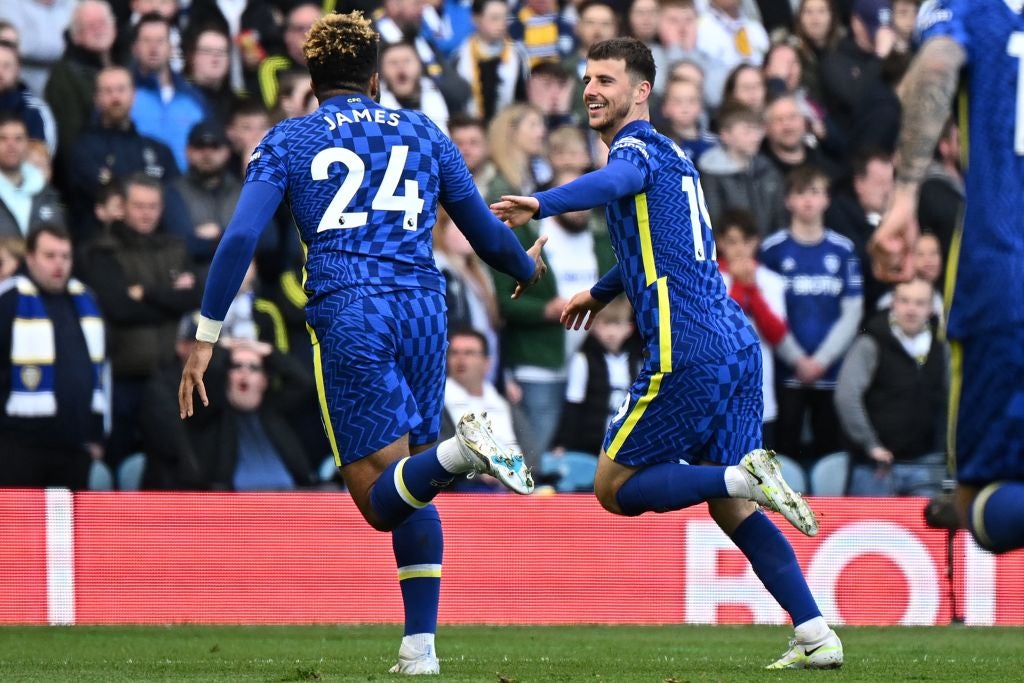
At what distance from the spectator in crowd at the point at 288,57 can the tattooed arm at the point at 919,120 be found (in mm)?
8003

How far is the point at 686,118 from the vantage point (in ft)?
42.1

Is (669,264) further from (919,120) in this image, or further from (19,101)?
(19,101)

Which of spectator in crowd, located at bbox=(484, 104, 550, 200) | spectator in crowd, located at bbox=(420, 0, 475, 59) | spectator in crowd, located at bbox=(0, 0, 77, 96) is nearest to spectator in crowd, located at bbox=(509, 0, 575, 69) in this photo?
spectator in crowd, located at bbox=(420, 0, 475, 59)

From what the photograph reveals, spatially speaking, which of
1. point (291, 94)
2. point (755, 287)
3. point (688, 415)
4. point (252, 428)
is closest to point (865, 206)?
point (755, 287)

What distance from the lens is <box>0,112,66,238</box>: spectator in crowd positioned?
11250mm

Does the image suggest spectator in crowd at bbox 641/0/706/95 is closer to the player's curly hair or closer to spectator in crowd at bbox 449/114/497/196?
spectator in crowd at bbox 449/114/497/196

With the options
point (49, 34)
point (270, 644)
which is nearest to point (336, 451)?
point (270, 644)

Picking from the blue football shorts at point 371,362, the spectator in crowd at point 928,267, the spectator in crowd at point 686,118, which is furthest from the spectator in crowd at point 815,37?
the blue football shorts at point 371,362

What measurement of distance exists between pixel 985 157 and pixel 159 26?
8026 millimetres

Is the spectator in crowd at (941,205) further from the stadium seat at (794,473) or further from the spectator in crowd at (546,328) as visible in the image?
the spectator in crowd at (546,328)

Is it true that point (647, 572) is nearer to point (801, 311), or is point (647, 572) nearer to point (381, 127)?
point (801, 311)

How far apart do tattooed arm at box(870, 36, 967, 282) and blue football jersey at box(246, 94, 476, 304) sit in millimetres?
2058

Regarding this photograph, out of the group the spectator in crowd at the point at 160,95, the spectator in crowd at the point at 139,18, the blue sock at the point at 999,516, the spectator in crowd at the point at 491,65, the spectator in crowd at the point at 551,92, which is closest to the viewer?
the blue sock at the point at 999,516

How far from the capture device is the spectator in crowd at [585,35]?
521 inches
